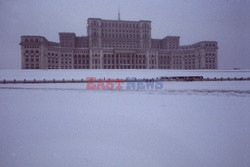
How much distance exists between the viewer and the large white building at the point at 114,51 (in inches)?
2817

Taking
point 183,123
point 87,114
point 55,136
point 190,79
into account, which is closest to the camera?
point 55,136

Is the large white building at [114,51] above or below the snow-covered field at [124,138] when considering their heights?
above

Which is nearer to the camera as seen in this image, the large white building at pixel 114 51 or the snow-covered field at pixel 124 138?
the snow-covered field at pixel 124 138

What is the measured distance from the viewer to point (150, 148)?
188 inches

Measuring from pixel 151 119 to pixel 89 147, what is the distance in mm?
3129

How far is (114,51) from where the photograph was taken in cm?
8131

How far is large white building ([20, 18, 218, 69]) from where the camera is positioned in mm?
71562

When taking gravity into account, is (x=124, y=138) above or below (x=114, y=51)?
below

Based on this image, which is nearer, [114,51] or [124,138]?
[124,138]

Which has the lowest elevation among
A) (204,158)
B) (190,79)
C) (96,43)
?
(204,158)

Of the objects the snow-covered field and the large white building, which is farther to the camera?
the large white building

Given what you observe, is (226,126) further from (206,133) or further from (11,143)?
(11,143)

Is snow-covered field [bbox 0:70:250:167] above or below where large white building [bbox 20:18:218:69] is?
below

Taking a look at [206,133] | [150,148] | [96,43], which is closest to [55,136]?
[150,148]
